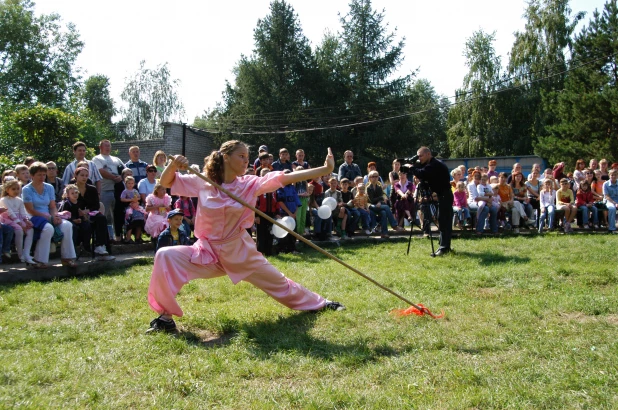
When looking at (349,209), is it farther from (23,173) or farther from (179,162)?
(179,162)

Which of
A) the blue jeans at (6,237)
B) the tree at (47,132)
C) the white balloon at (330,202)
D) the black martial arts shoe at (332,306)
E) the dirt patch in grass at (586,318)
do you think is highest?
the tree at (47,132)

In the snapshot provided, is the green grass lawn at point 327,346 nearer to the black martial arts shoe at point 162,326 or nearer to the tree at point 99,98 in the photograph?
the black martial arts shoe at point 162,326

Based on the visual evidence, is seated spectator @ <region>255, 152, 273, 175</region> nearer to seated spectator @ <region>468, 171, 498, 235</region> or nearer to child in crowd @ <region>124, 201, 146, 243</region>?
child in crowd @ <region>124, 201, 146, 243</region>

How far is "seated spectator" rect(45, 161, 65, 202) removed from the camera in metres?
9.68

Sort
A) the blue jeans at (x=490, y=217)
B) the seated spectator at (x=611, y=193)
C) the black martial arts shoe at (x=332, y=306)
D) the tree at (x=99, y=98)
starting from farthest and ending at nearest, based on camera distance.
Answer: the tree at (x=99, y=98)
the seated spectator at (x=611, y=193)
the blue jeans at (x=490, y=217)
the black martial arts shoe at (x=332, y=306)

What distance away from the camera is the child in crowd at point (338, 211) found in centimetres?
1245

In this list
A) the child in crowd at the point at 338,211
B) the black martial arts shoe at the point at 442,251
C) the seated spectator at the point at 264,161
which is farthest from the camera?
the child in crowd at the point at 338,211

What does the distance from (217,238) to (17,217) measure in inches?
179

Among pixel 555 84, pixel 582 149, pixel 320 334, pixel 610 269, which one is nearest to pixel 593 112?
pixel 582 149

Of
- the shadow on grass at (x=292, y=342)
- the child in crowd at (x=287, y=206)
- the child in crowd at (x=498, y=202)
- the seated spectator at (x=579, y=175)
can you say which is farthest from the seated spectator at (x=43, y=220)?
the seated spectator at (x=579, y=175)

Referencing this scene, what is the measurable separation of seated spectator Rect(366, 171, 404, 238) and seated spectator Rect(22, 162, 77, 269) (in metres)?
7.05

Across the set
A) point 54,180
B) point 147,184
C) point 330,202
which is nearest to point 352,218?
point 330,202

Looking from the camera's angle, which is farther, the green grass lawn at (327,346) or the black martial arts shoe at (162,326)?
the black martial arts shoe at (162,326)

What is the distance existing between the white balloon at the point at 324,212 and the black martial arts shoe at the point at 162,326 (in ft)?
20.2
